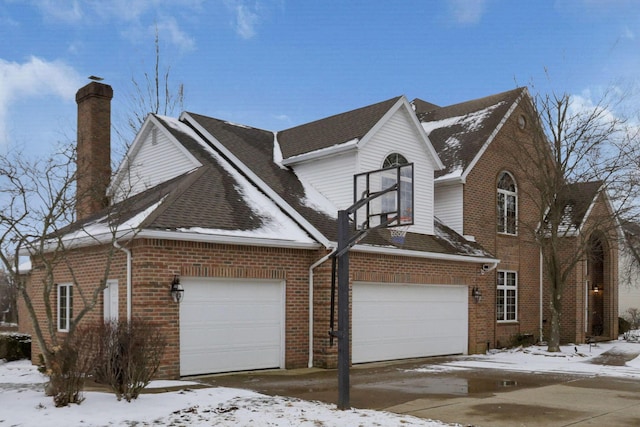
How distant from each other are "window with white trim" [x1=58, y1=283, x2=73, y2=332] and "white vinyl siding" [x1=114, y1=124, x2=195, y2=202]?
118 inches

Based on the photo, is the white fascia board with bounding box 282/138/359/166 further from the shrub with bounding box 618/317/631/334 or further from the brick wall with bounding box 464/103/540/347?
the shrub with bounding box 618/317/631/334

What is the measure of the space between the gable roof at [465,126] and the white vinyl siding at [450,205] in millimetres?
566

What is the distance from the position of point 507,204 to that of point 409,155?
5984 millimetres

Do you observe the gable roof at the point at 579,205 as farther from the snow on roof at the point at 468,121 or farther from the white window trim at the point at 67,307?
the white window trim at the point at 67,307

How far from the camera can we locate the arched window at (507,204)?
22453 millimetres

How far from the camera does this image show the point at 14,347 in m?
18.8

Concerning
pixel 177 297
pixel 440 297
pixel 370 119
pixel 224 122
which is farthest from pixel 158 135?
pixel 440 297

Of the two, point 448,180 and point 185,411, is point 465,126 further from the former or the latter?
point 185,411

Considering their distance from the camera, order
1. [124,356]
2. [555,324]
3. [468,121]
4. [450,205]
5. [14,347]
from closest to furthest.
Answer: [124,356]
[14,347]
[555,324]
[450,205]
[468,121]

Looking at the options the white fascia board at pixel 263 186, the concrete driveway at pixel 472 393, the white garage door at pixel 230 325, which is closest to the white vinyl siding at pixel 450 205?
the concrete driveway at pixel 472 393

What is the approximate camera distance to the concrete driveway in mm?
9422

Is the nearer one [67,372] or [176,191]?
[67,372]

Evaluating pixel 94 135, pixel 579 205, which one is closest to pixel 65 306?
pixel 94 135

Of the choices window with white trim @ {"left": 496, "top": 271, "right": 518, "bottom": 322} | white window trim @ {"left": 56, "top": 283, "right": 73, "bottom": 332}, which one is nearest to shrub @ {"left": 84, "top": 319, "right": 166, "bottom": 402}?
white window trim @ {"left": 56, "top": 283, "right": 73, "bottom": 332}
